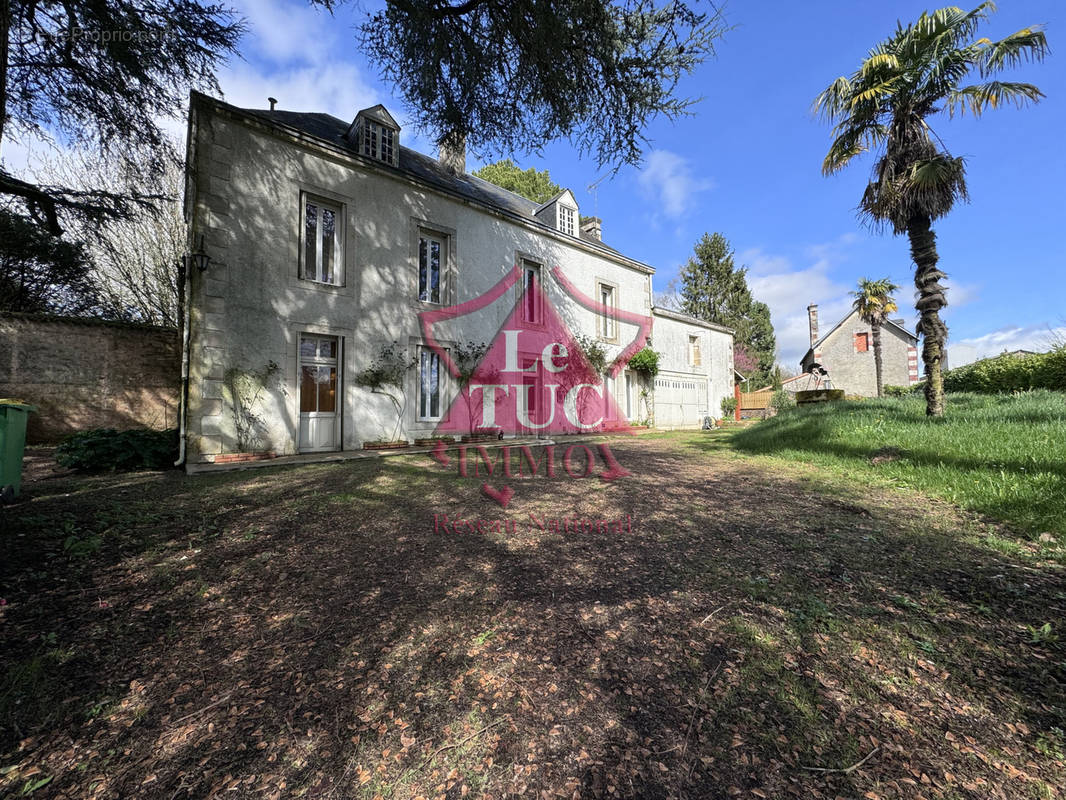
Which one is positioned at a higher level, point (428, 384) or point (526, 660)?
point (428, 384)

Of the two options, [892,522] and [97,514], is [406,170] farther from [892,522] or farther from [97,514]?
[892,522]

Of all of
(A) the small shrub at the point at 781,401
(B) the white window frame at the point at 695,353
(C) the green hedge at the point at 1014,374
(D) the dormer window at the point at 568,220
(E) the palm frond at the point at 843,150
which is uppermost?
(D) the dormer window at the point at 568,220

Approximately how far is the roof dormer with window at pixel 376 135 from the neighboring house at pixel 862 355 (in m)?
26.7

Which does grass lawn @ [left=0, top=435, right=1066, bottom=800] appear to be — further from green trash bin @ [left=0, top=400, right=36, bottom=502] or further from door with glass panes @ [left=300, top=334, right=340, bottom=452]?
door with glass panes @ [left=300, top=334, right=340, bottom=452]

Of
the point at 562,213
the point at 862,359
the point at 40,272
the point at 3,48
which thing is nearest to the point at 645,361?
the point at 562,213

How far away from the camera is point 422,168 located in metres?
11.1

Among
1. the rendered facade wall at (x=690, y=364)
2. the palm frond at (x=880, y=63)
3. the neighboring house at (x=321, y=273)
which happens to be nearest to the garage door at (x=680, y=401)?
the rendered facade wall at (x=690, y=364)

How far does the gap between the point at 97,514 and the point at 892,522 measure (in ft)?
21.7

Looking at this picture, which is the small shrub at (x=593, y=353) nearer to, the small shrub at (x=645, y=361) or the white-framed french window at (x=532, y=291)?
the small shrub at (x=645, y=361)

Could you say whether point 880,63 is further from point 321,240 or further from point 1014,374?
point 321,240

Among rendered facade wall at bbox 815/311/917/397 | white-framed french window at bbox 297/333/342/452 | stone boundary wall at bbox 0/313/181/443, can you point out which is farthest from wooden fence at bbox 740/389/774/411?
stone boundary wall at bbox 0/313/181/443

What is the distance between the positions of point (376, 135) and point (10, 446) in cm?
908

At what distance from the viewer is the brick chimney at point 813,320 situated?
31.9 m

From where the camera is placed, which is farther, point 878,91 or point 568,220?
point 568,220
